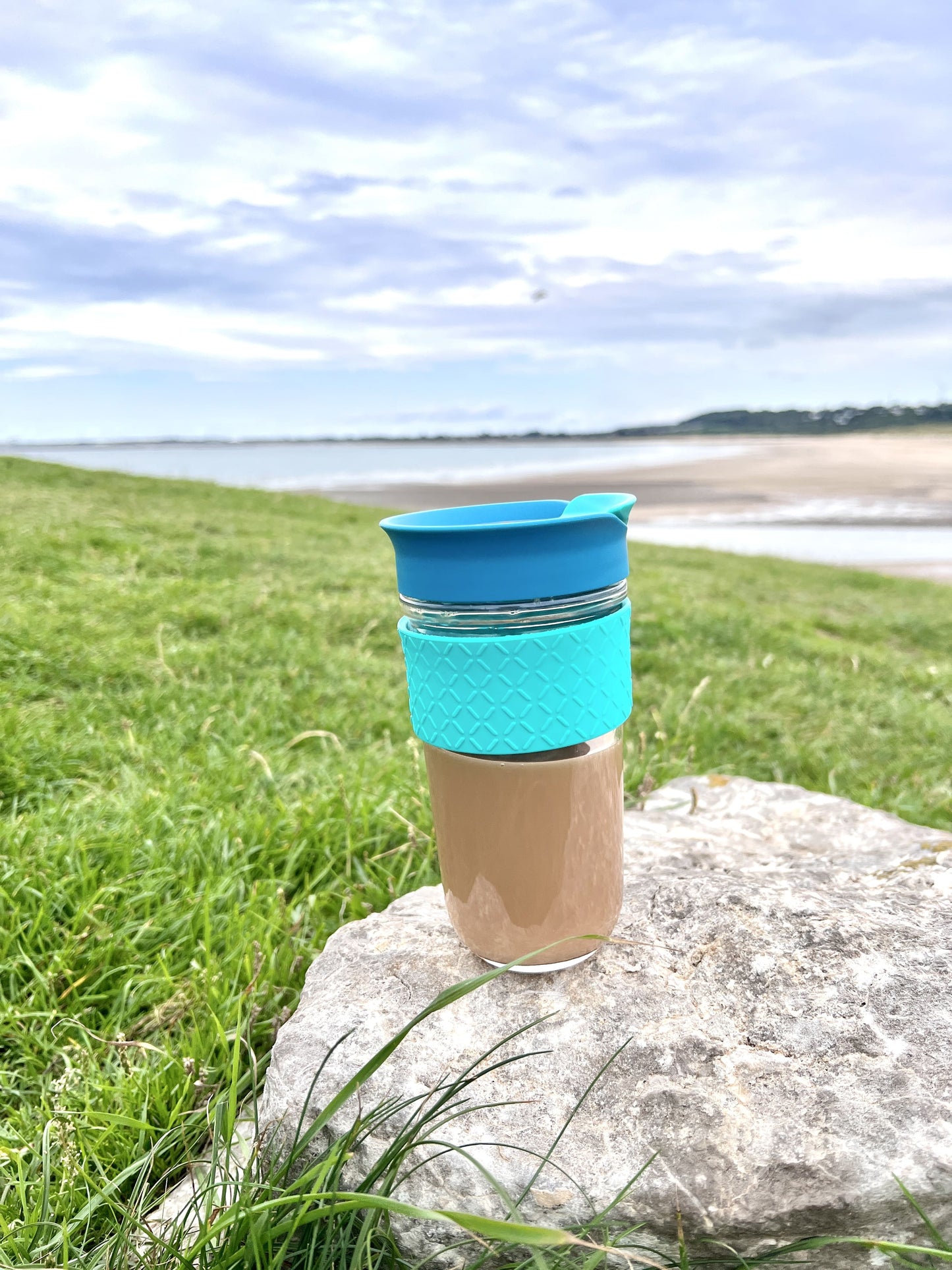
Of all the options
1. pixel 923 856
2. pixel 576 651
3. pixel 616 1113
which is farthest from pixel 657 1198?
pixel 923 856

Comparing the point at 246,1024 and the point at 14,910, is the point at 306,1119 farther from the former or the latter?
the point at 14,910

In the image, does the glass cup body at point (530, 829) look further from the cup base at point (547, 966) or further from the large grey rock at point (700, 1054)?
the large grey rock at point (700, 1054)

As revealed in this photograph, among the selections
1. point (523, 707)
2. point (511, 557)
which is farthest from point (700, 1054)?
point (511, 557)

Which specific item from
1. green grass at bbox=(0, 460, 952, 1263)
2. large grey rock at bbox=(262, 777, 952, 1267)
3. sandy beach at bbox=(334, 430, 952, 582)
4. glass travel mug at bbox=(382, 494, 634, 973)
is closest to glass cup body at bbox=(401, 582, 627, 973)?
glass travel mug at bbox=(382, 494, 634, 973)

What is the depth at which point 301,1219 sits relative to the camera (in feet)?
4.01

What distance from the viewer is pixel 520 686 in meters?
1.43

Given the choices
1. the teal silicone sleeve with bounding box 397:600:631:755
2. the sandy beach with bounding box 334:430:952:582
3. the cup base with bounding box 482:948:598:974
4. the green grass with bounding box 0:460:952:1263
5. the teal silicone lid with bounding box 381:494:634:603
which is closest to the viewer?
the teal silicone lid with bounding box 381:494:634:603

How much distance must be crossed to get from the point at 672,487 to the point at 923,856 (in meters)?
31.8

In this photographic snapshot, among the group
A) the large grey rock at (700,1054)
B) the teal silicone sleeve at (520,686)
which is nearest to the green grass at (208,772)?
the large grey rock at (700,1054)

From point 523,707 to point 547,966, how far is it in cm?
60

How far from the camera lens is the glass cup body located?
1467 mm

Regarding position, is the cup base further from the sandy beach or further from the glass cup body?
the sandy beach

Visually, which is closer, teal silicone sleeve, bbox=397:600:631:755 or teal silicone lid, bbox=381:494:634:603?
teal silicone lid, bbox=381:494:634:603

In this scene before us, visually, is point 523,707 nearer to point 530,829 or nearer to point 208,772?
point 530,829
